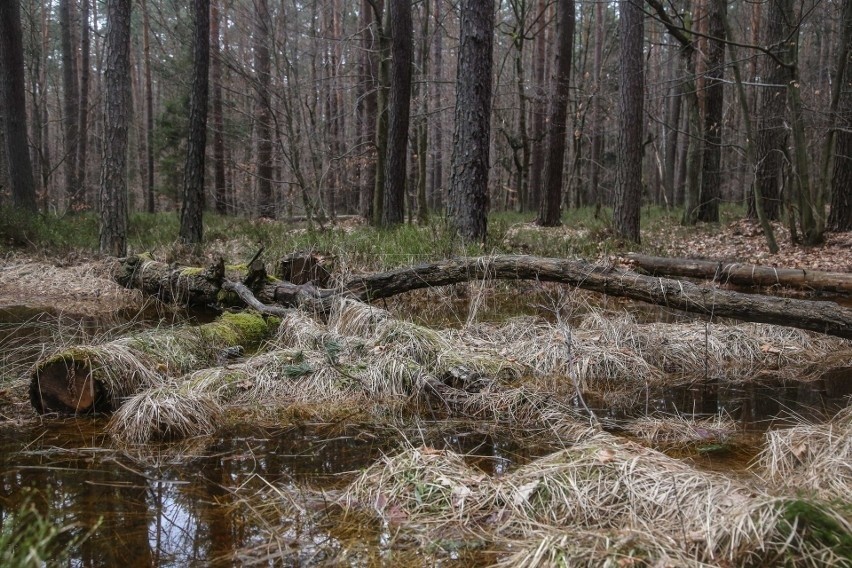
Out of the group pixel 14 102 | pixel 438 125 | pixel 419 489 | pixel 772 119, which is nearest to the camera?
pixel 419 489

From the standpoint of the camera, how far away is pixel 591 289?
5.77 m

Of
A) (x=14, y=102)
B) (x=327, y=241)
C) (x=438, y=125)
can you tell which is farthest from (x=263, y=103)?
(x=438, y=125)

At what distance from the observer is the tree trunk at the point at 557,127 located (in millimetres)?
14352

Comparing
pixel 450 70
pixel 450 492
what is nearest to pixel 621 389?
pixel 450 492

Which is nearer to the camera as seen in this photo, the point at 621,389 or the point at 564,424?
the point at 564,424

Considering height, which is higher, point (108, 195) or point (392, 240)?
point (108, 195)

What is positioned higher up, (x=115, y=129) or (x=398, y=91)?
(x=398, y=91)

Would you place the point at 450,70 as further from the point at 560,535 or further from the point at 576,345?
the point at 560,535

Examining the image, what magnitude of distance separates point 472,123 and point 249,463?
6403 mm

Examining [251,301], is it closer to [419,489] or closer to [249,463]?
[249,463]

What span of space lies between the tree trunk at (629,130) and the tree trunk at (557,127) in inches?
144

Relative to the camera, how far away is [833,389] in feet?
14.6

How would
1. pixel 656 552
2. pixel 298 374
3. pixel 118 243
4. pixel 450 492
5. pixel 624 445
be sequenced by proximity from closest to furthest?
pixel 656 552 → pixel 450 492 → pixel 624 445 → pixel 298 374 → pixel 118 243

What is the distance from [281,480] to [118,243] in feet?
26.5
